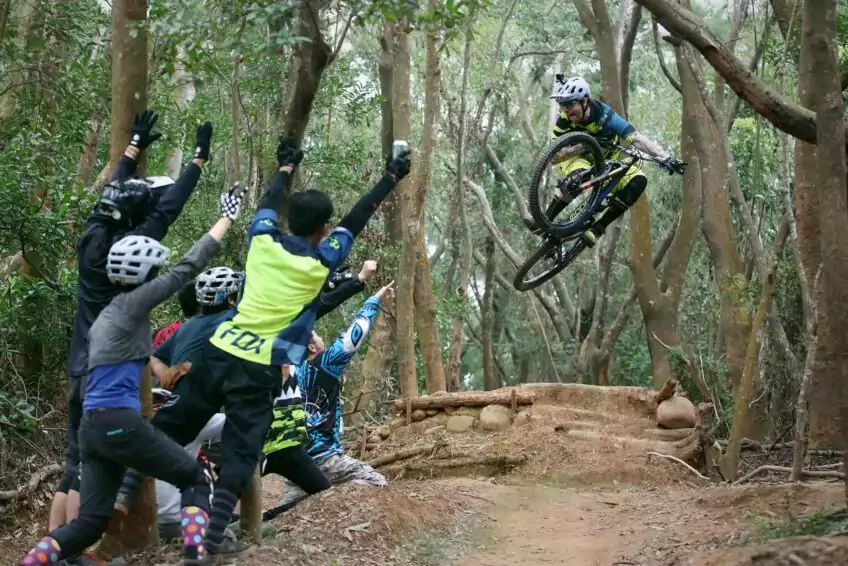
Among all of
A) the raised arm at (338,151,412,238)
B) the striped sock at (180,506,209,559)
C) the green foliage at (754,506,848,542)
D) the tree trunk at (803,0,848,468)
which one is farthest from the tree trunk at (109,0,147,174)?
the green foliage at (754,506,848,542)

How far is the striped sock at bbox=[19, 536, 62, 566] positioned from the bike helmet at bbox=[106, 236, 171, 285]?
1.34 metres

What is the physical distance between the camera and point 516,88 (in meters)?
27.5

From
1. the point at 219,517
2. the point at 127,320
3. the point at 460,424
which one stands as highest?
the point at 127,320

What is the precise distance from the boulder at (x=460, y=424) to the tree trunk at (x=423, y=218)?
3179 millimetres

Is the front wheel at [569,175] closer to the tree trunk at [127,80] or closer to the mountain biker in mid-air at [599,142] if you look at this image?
the mountain biker in mid-air at [599,142]

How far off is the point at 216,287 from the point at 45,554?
201cm

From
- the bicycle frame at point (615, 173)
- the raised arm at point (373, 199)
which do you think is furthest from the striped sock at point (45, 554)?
the bicycle frame at point (615, 173)

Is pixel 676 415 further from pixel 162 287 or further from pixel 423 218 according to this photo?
pixel 162 287

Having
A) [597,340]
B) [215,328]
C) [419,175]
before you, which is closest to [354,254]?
[419,175]

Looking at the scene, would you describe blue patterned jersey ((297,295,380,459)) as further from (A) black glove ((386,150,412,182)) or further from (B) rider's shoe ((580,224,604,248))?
(B) rider's shoe ((580,224,604,248))

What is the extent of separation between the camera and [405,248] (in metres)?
13.9

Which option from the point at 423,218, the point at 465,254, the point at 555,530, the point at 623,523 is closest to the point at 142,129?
the point at 555,530

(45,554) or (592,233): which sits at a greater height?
(592,233)

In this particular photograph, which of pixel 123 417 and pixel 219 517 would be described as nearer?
pixel 123 417
